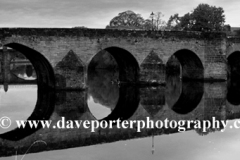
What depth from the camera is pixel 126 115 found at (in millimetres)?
12703

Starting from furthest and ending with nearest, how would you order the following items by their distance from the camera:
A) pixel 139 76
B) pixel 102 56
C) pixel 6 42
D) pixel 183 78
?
pixel 102 56 → pixel 183 78 → pixel 139 76 → pixel 6 42

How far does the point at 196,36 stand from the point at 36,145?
18.2 meters

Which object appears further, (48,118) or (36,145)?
(48,118)

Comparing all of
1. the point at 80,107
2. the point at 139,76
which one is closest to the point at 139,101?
the point at 80,107

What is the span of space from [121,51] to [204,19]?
96.3ft

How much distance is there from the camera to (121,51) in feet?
75.7

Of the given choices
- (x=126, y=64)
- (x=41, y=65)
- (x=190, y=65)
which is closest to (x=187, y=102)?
(x=126, y=64)

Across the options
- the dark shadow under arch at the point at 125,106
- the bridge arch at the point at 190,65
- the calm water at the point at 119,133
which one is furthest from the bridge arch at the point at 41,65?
the bridge arch at the point at 190,65

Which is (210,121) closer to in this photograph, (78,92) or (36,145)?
(36,145)

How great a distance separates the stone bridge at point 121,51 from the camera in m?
19.3

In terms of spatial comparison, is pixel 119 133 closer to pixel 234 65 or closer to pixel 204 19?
pixel 234 65

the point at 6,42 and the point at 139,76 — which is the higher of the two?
the point at 6,42

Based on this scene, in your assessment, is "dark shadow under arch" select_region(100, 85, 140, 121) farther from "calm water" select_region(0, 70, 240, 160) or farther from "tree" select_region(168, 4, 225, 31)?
"tree" select_region(168, 4, 225, 31)
